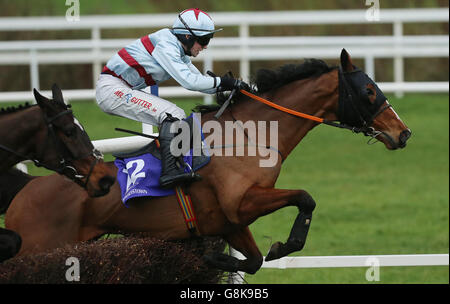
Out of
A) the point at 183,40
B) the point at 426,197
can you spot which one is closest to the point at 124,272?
the point at 183,40

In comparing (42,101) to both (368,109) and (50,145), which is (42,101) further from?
(368,109)

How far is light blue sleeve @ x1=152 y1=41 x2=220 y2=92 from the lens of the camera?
5.14 metres

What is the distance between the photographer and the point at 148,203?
520cm

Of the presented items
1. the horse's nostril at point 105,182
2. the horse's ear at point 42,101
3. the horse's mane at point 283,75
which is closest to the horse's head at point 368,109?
the horse's mane at point 283,75

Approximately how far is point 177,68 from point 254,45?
778 cm

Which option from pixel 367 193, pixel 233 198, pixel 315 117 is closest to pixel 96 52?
pixel 367 193

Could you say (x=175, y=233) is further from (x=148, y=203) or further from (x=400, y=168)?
(x=400, y=168)

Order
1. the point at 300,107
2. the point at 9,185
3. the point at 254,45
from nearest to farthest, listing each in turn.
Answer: the point at 9,185 → the point at 300,107 → the point at 254,45

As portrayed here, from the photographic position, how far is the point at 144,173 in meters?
5.13

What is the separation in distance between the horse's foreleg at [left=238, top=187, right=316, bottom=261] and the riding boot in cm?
34

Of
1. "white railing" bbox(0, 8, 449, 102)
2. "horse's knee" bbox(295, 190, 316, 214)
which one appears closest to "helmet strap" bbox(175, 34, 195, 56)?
"horse's knee" bbox(295, 190, 316, 214)

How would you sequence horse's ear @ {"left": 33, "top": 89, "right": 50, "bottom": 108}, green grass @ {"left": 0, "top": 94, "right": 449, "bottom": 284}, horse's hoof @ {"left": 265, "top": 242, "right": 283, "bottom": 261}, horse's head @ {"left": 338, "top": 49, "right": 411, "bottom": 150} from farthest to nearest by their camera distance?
1. green grass @ {"left": 0, "top": 94, "right": 449, "bottom": 284}
2. horse's head @ {"left": 338, "top": 49, "right": 411, "bottom": 150}
3. horse's hoof @ {"left": 265, "top": 242, "right": 283, "bottom": 261}
4. horse's ear @ {"left": 33, "top": 89, "right": 50, "bottom": 108}

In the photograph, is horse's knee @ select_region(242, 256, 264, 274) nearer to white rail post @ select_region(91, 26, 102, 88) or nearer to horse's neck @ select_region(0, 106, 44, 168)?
horse's neck @ select_region(0, 106, 44, 168)
